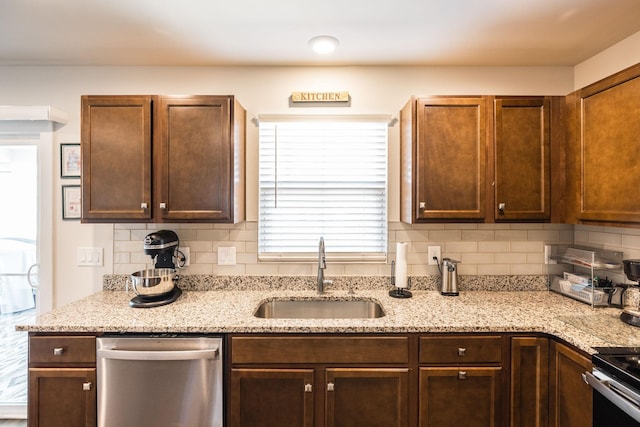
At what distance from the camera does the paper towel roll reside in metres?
2.20

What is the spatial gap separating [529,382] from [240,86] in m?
2.51

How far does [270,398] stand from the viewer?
1.66 meters

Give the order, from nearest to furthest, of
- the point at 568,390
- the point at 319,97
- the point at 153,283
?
the point at 568,390 → the point at 153,283 → the point at 319,97

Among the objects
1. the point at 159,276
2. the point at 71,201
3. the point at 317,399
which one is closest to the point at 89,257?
the point at 71,201

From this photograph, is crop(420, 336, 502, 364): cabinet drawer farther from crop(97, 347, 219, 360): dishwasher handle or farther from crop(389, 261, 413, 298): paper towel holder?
crop(97, 347, 219, 360): dishwasher handle

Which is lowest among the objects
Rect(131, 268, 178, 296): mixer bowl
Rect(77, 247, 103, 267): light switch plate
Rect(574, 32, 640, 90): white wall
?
Rect(131, 268, 178, 296): mixer bowl

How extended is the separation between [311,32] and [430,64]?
939 millimetres

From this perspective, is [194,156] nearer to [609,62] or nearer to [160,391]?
[160,391]

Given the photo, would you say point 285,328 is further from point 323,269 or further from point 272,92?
point 272,92

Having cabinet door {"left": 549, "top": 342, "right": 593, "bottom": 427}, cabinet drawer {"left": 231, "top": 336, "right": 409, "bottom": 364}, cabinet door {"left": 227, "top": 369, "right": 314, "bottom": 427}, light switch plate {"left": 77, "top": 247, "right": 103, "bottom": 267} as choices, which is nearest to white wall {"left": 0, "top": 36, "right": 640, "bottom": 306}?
light switch plate {"left": 77, "top": 247, "right": 103, "bottom": 267}

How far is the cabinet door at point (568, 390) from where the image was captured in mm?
1461

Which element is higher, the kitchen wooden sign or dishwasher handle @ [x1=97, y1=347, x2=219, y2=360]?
the kitchen wooden sign

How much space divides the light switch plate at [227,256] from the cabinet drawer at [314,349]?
2.54 ft

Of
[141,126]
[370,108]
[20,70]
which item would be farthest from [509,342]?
[20,70]
